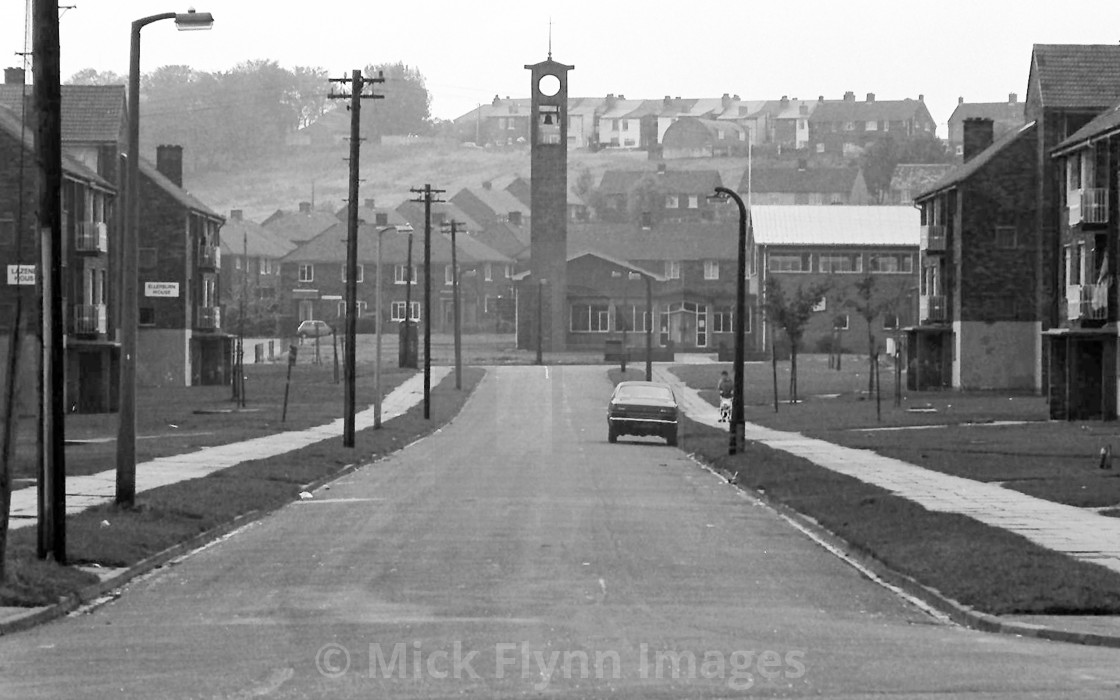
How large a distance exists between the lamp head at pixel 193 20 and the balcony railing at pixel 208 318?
6246 centimetres

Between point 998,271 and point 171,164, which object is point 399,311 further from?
point 998,271

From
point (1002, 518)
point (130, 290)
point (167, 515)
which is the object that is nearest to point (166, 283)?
point (130, 290)

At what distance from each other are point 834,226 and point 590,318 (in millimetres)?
16597

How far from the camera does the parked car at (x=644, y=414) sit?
161 ft

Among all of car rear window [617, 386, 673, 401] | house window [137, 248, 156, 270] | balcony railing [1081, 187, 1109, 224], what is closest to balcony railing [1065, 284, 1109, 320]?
balcony railing [1081, 187, 1109, 224]

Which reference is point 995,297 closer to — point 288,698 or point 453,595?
point 453,595

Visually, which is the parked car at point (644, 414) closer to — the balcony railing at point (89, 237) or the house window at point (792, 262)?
the balcony railing at point (89, 237)

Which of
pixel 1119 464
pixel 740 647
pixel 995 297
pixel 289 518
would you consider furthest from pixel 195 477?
pixel 995 297

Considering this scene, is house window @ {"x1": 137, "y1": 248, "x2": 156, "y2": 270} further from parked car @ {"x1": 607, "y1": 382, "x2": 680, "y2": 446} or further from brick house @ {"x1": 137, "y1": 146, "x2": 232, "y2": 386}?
parked car @ {"x1": 607, "y1": 382, "x2": 680, "y2": 446}

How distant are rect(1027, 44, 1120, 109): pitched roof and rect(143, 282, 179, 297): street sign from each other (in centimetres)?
3684

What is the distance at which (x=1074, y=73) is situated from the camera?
67.9 m

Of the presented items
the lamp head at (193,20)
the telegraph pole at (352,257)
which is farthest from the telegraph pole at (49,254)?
the telegraph pole at (352,257)

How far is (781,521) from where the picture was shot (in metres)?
25.7

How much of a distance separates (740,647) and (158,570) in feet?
25.4
